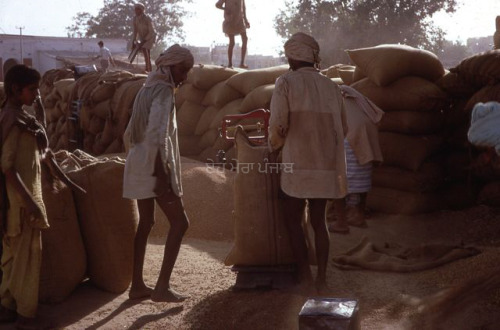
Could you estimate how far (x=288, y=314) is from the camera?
4.28 meters

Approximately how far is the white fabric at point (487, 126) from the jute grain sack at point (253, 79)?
19.9 ft

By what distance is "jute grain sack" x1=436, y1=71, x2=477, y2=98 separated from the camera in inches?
271

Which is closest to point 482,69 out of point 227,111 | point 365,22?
point 227,111

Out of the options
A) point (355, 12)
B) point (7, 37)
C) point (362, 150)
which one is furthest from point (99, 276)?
point (7, 37)

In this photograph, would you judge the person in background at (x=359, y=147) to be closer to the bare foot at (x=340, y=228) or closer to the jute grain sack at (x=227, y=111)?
the bare foot at (x=340, y=228)

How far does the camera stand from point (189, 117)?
10.3 meters

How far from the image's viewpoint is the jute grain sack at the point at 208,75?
10.0 metres

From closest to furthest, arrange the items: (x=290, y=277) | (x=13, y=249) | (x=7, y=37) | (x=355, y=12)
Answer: (x=13, y=249)
(x=290, y=277)
(x=355, y=12)
(x=7, y=37)

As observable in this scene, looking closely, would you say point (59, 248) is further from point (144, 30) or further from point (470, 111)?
point (144, 30)

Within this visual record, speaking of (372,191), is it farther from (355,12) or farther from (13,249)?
(355,12)

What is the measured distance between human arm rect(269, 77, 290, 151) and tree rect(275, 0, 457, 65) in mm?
25268

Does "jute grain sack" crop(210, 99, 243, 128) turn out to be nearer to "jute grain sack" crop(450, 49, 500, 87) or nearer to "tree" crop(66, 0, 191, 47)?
"jute grain sack" crop(450, 49, 500, 87)

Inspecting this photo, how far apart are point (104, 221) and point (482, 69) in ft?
11.9

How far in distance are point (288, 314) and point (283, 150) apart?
1.06 metres
